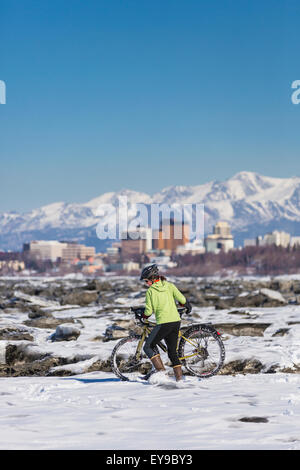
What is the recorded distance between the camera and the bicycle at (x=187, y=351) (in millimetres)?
10617

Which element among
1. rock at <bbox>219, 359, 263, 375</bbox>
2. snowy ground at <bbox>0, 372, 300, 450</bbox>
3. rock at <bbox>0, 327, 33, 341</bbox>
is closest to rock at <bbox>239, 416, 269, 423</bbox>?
snowy ground at <bbox>0, 372, 300, 450</bbox>

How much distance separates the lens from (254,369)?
12047 mm

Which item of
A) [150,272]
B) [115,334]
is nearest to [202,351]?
[150,272]

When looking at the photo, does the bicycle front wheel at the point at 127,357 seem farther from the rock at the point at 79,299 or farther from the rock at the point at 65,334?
the rock at the point at 79,299

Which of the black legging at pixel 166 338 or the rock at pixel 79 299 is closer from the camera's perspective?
the black legging at pixel 166 338

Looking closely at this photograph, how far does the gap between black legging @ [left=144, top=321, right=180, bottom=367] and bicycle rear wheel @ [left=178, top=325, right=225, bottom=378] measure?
0.22 m

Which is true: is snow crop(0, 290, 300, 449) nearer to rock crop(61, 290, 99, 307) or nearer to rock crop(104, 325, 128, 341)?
rock crop(104, 325, 128, 341)

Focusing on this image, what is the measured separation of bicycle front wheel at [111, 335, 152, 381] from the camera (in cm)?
1068

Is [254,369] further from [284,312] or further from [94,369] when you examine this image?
[284,312]

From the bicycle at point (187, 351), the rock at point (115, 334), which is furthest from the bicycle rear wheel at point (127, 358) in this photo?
the rock at point (115, 334)

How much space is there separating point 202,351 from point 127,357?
126cm

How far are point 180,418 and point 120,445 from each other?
143 cm

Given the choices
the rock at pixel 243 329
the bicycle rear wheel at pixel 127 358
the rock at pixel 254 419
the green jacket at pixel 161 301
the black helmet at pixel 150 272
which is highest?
the black helmet at pixel 150 272

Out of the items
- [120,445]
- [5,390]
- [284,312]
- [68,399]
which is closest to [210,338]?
[68,399]
